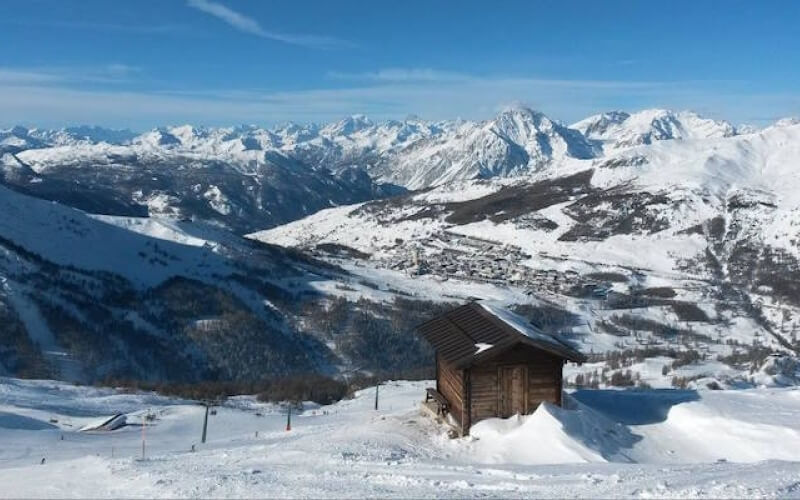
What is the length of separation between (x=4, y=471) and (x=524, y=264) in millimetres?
133472

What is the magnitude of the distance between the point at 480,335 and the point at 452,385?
1999 millimetres

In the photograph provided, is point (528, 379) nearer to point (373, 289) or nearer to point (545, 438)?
point (545, 438)

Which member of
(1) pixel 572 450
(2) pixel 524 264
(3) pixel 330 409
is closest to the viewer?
(1) pixel 572 450

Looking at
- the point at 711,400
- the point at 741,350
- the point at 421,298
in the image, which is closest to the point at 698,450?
the point at 711,400

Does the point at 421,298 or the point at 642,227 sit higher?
the point at 642,227

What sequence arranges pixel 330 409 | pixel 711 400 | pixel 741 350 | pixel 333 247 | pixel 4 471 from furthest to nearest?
pixel 333 247 < pixel 741 350 < pixel 330 409 < pixel 711 400 < pixel 4 471

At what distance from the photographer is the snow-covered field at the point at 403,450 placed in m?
14.3

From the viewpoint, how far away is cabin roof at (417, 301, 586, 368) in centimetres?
2233

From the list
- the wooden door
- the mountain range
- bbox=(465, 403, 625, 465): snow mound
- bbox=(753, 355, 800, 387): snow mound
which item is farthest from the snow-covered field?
the mountain range

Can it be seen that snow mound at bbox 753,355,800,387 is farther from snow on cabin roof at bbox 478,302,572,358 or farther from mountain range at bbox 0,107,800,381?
snow on cabin roof at bbox 478,302,572,358

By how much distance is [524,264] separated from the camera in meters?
146

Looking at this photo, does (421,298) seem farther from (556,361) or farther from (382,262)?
(556,361)

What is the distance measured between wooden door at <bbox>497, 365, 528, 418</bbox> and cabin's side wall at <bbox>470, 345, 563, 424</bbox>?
0.10 m

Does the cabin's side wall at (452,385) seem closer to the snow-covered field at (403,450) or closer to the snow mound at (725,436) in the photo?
the snow-covered field at (403,450)
